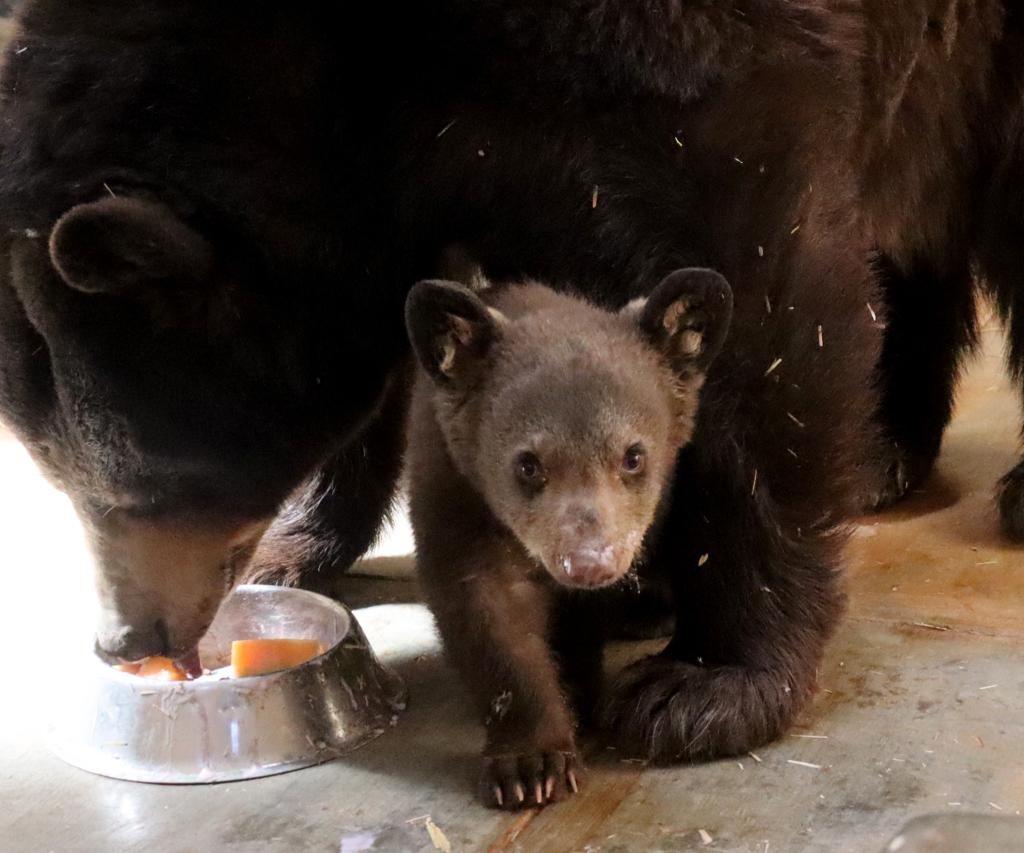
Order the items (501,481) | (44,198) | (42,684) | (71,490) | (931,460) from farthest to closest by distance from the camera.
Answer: (931,460) → (42,684) → (71,490) → (44,198) → (501,481)

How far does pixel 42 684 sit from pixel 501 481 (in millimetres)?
1436

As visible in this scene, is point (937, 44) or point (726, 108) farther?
point (937, 44)

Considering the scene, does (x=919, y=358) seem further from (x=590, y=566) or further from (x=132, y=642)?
(x=132, y=642)

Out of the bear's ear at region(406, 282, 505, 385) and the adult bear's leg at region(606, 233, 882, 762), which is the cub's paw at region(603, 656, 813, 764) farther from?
the bear's ear at region(406, 282, 505, 385)

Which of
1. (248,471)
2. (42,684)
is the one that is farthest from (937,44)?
(42,684)

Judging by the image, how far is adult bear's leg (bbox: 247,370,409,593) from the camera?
3.60 metres

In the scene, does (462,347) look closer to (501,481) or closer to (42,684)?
(501,481)

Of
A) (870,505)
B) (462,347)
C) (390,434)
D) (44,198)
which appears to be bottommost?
(870,505)

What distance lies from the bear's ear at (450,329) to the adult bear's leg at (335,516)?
3.82ft

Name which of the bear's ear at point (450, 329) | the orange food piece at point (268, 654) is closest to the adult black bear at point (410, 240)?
the orange food piece at point (268, 654)

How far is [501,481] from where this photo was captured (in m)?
2.32

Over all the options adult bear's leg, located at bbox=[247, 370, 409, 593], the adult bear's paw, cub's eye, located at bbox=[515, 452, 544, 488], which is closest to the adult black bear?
cub's eye, located at bbox=[515, 452, 544, 488]

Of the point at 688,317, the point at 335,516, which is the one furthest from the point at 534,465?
the point at 335,516

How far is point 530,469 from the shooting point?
2256mm
